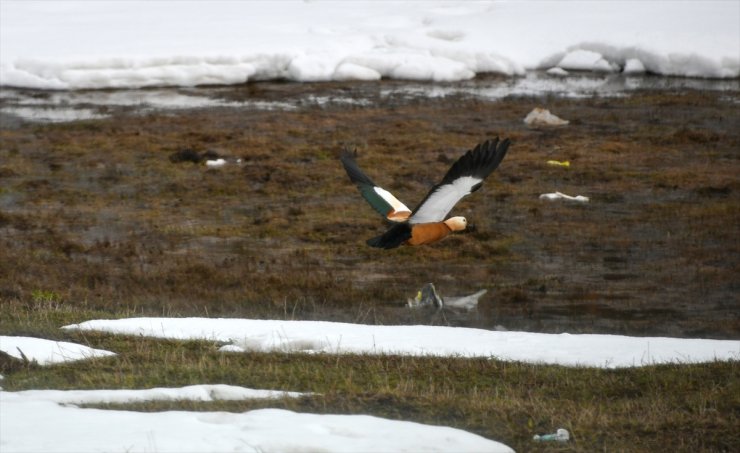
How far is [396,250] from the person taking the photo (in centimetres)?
2028

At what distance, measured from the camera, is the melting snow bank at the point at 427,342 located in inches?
440

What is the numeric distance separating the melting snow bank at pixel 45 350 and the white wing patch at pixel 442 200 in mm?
3311

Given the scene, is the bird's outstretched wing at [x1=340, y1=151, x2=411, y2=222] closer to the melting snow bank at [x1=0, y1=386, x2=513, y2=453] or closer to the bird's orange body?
the bird's orange body

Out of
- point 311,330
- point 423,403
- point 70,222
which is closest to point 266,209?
point 70,222

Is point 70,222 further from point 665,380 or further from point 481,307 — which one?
point 665,380

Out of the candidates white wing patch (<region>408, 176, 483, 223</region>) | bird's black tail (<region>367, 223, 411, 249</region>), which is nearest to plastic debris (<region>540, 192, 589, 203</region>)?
bird's black tail (<region>367, 223, 411, 249</region>)

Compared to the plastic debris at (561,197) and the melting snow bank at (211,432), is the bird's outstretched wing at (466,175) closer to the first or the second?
the melting snow bank at (211,432)

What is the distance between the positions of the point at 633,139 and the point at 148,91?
18.0 m

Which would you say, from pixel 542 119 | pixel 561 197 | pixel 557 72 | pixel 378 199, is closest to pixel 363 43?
pixel 557 72

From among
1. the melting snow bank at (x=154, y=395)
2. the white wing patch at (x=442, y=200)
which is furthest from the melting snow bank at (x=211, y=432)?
the white wing patch at (x=442, y=200)

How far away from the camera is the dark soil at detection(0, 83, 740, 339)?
16.8 metres

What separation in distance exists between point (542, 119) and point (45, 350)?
24.6 m

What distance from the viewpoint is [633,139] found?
3050 cm

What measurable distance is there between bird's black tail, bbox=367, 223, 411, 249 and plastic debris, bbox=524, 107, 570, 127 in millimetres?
21685
